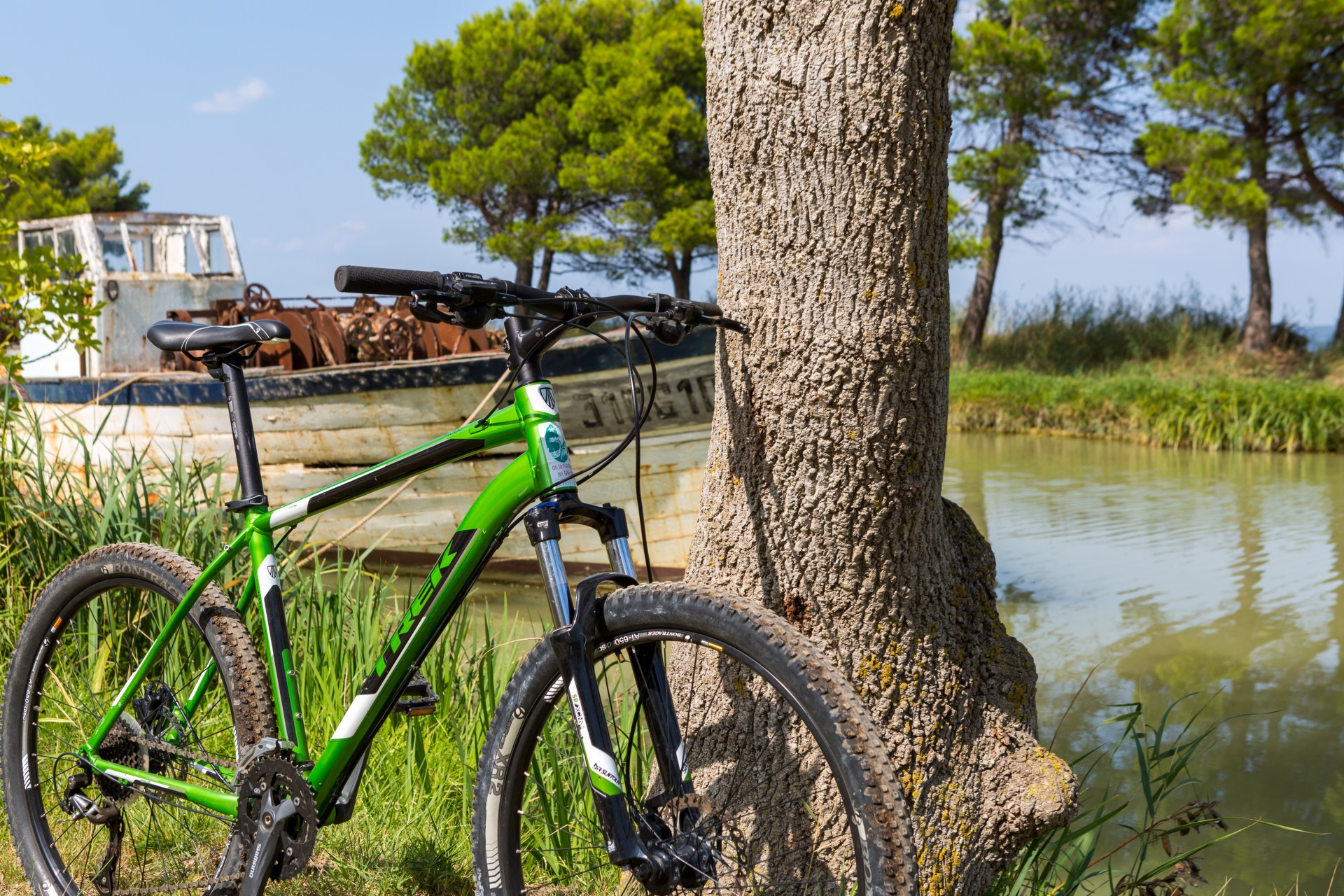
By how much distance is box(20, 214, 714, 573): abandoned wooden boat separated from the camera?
686 cm

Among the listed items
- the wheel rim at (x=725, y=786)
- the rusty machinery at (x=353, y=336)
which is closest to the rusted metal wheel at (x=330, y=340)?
the rusty machinery at (x=353, y=336)

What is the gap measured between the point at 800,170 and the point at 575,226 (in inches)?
968

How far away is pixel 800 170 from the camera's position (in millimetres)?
2010

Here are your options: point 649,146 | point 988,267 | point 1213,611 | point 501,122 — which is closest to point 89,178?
point 501,122

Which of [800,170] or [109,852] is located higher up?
[800,170]

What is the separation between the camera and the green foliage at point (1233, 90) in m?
15.4

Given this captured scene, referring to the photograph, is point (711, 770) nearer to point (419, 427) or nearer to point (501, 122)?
point (419, 427)

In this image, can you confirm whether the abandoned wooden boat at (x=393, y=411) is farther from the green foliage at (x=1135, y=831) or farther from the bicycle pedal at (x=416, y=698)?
the bicycle pedal at (x=416, y=698)

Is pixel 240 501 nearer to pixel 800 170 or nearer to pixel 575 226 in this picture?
pixel 800 170

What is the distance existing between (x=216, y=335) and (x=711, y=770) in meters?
1.23

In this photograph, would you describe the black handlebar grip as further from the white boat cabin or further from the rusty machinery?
the white boat cabin

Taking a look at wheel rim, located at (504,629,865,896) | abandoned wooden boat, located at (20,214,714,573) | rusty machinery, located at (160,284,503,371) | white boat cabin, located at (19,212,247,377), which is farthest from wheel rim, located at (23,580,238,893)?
white boat cabin, located at (19,212,247,377)

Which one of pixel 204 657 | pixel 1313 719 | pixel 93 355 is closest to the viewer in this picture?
pixel 204 657

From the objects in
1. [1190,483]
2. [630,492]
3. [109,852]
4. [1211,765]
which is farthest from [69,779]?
[1190,483]
